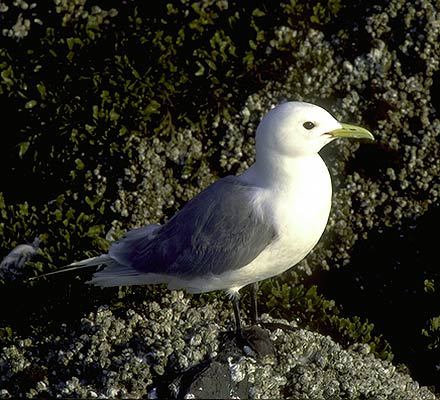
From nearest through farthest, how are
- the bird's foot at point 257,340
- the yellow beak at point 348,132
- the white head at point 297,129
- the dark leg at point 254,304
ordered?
the white head at point 297,129
the yellow beak at point 348,132
the bird's foot at point 257,340
the dark leg at point 254,304

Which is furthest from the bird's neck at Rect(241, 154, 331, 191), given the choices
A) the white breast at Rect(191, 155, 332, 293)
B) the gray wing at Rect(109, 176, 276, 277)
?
the gray wing at Rect(109, 176, 276, 277)

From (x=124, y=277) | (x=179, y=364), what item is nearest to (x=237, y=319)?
(x=179, y=364)

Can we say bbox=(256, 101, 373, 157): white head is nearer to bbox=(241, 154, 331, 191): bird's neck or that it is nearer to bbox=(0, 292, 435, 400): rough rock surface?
bbox=(241, 154, 331, 191): bird's neck

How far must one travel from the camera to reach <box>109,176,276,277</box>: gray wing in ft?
16.0

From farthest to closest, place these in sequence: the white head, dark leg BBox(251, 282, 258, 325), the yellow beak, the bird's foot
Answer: dark leg BBox(251, 282, 258, 325) → the bird's foot → the yellow beak → the white head

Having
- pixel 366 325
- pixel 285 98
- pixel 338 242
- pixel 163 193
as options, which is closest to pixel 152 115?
Result: pixel 163 193

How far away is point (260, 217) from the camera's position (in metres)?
4.89

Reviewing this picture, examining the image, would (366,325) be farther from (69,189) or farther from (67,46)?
(67,46)

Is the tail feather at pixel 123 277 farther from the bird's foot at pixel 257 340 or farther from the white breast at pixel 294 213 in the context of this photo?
the bird's foot at pixel 257 340

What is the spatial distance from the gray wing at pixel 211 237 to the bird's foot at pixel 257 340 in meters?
0.54

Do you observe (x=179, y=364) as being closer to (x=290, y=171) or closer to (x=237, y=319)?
(x=237, y=319)

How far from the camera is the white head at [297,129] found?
479 cm

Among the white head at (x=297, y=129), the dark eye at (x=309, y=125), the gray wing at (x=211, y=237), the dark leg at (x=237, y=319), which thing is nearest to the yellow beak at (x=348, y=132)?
the white head at (x=297, y=129)

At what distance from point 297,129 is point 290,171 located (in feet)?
0.80
